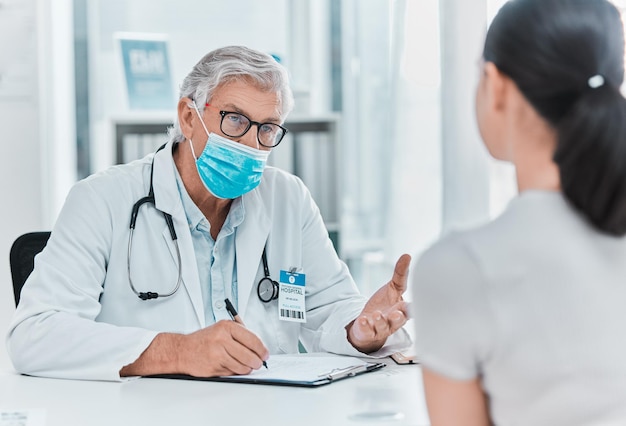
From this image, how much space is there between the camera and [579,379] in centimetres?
82

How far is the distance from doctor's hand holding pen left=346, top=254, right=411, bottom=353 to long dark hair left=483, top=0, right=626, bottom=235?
0.88 m

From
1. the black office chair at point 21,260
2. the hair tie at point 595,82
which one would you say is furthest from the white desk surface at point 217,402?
the hair tie at point 595,82

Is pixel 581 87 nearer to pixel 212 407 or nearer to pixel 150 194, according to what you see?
pixel 212 407

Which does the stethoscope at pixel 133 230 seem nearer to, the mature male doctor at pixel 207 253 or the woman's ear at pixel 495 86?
the mature male doctor at pixel 207 253

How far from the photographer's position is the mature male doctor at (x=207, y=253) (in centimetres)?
170

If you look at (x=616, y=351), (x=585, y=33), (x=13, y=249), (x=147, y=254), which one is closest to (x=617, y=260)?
(x=616, y=351)

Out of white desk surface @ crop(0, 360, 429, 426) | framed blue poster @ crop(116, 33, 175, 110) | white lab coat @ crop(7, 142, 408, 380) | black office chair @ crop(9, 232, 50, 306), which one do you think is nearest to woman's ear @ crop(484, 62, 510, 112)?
white desk surface @ crop(0, 360, 429, 426)

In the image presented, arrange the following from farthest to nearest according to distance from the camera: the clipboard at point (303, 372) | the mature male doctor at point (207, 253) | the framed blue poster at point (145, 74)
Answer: the framed blue poster at point (145, 74)
the mature male doctor at point (207, 253)
the clipboard at point (303, 372)

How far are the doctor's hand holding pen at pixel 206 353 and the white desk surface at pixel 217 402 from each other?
28mm

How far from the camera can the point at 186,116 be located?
1.98 meters

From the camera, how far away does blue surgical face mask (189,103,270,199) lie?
1.90m

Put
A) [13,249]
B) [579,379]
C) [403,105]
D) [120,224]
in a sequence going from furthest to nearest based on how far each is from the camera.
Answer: [403,105] → [13,249] → [120,224] → [579,379]

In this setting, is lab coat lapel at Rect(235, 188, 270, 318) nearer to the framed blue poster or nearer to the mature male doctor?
the mature male doctor

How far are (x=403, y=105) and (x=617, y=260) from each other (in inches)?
93.2
